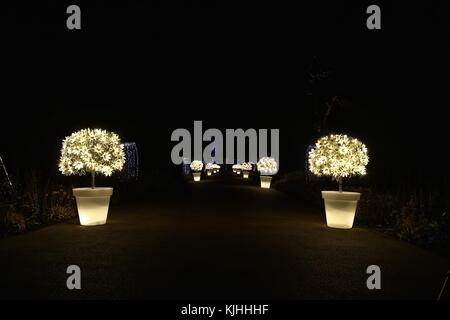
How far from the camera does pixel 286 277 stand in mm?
5973

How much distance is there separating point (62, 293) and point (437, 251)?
6.45 m

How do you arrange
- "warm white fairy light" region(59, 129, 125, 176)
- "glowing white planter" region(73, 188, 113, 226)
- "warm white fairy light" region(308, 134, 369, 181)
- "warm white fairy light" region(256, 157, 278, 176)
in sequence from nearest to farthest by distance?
"glowing white planter" region(73, 188, 113, 226) < "warm white fairy light" region(59, 129, 125, 176) < "warm white fairy light" region(308, 134, 369, 181) < "warm white fairy light" region(256, 157, 278, 176)

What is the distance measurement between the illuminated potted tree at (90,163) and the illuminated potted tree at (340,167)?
516 cm

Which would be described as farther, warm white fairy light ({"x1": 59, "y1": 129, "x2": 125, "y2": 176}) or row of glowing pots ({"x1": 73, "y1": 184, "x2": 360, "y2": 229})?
warm white fairy light ({"x1": 59, "y1": 129, "x2": 125, "y2": 176})

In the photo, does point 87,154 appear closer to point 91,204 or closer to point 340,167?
point 91,204

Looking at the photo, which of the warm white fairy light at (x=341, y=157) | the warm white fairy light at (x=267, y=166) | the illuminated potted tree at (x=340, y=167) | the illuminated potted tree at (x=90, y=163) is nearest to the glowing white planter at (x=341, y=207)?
the illuminated potted tree at (x=340, y=167)

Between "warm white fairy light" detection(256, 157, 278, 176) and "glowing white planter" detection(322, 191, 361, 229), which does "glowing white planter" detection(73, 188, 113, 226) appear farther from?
"warm white fairy light" detection(256, 157, 278, 176)

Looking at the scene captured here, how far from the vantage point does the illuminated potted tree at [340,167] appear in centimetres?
1066

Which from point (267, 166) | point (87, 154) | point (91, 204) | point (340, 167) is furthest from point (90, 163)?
point (267, 166)

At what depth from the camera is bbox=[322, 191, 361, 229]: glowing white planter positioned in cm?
1060

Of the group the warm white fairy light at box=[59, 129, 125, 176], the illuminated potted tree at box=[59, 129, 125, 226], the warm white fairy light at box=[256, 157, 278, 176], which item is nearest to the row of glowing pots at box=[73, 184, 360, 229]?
the illuminated potted tree at box=[59, 129, 125, 226]

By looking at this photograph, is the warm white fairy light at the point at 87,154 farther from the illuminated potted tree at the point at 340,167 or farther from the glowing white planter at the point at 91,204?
the illuminated potted tree at the point at 340,167

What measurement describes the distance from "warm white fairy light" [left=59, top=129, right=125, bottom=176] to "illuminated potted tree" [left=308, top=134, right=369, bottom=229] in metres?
5.19
